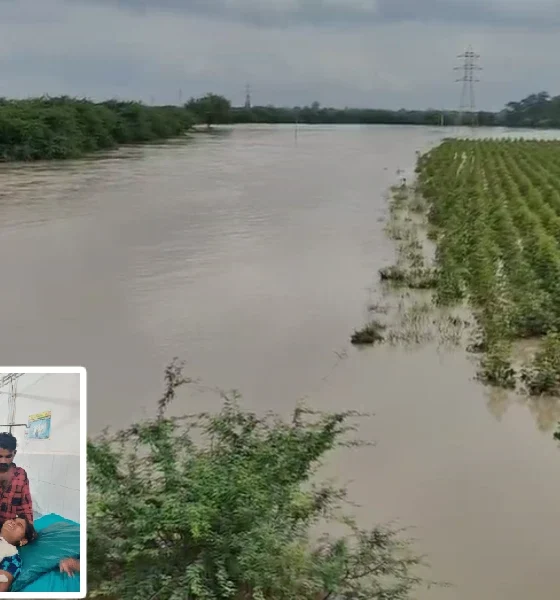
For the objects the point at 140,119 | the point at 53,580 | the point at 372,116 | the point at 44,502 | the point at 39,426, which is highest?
the point at 140,119

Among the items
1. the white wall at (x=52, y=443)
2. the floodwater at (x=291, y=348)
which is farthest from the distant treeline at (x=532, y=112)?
the white wall at (x=52, y=443)

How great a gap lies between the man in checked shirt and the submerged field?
1666mm

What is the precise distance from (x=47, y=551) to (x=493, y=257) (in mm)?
2961

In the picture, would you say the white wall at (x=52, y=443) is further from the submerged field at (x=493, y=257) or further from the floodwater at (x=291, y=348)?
the submerged field at (x=493, y=257)

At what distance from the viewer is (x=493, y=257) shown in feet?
13.0

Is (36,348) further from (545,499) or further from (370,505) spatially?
(545,499)

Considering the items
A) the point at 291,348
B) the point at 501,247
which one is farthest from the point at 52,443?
the point at 501,247

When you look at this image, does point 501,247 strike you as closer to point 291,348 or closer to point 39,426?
point 291,348

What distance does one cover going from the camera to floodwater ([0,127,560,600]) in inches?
79.0

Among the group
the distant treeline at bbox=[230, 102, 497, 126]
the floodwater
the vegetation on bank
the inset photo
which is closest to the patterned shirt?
the inset photo

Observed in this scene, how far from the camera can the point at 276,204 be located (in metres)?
6.09

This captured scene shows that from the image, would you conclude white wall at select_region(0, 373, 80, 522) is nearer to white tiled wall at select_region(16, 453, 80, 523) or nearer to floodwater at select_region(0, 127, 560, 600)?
white tiled wall at select_region(16, 453, 80, 523)

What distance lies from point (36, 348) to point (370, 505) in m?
1.38

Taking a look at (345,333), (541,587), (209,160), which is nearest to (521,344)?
(345,333)
